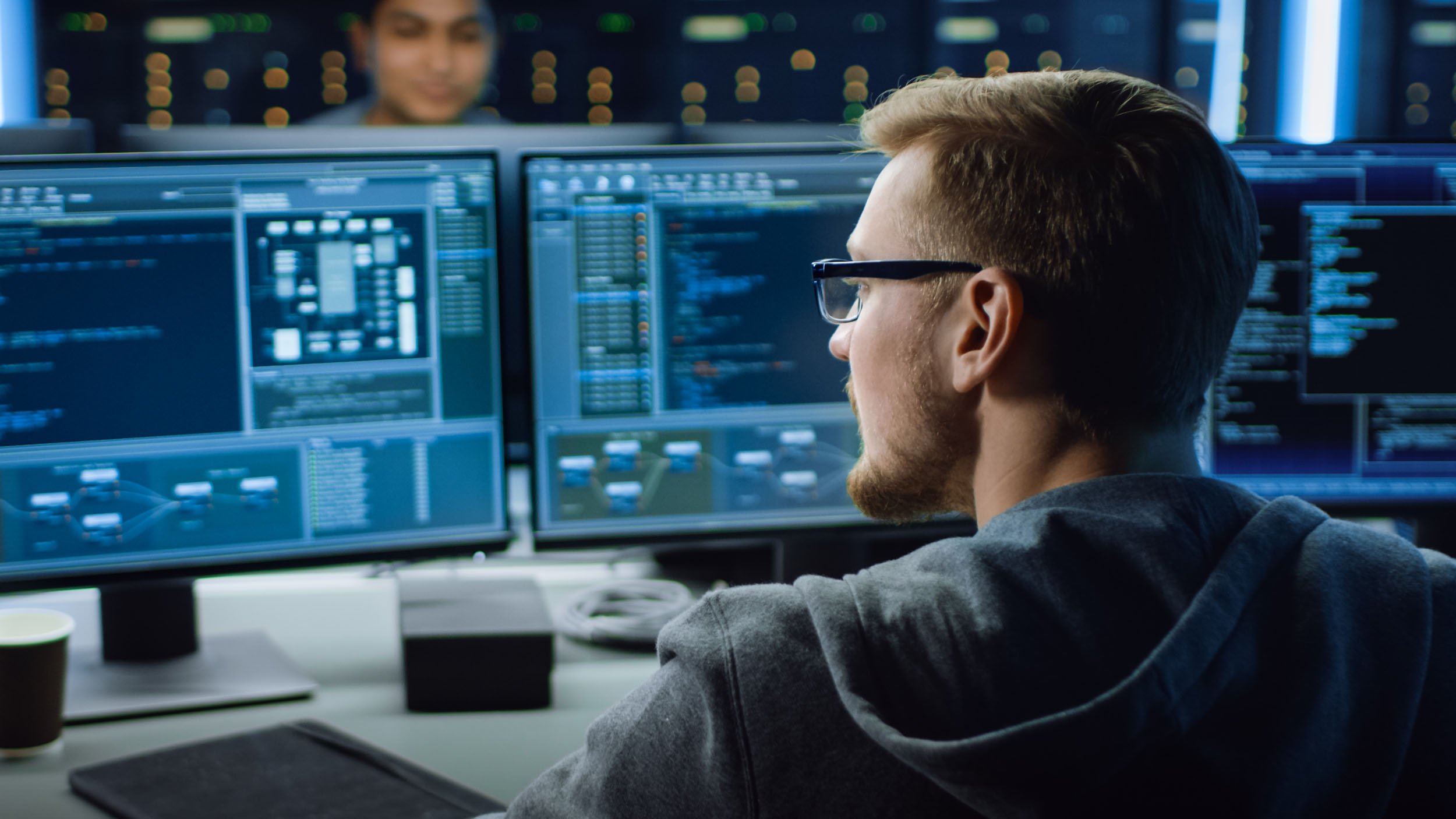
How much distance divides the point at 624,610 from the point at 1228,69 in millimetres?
4080

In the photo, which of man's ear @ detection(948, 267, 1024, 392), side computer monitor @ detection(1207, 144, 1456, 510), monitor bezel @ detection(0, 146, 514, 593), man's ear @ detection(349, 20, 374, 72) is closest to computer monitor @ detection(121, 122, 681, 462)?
monitor bezel @ detection(0, 146, 514, 593)

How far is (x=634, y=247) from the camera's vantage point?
4.09 ft

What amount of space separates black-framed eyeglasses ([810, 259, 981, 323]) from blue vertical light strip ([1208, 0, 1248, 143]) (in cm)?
353

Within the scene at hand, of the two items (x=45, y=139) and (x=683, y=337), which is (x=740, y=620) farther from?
(x=45, y=139)

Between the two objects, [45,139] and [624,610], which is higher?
[45,139]

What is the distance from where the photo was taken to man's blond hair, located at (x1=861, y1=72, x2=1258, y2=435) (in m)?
0.75

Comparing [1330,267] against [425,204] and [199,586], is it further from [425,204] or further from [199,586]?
[199,586]

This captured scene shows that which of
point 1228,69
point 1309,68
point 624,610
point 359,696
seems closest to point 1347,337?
point 624,610

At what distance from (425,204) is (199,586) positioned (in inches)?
24.2

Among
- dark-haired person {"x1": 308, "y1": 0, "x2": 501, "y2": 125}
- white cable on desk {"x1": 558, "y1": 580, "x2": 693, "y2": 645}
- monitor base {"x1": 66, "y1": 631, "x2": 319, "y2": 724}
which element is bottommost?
monitor base {"x1": 66, "y1": 631, "x2": 319, "y2": 724}

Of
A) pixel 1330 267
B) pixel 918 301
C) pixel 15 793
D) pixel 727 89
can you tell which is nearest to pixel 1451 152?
pixel 1330 267

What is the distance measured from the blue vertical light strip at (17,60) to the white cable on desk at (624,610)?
3.20m

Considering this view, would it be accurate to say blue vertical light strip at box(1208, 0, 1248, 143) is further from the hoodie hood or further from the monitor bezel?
the hoodie hood

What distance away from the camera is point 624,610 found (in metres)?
1.38
